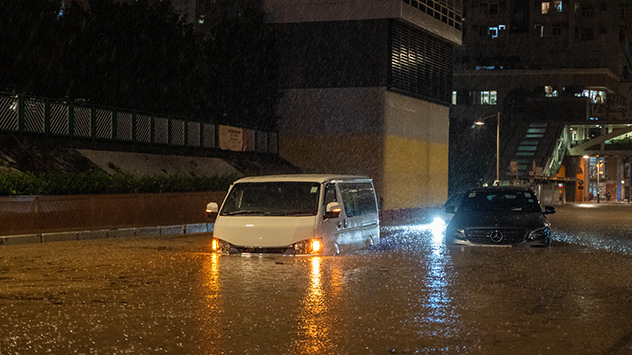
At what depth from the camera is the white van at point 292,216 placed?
1464 centimetres

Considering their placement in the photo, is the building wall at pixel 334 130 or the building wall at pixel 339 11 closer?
the building wall at pixel 339 11

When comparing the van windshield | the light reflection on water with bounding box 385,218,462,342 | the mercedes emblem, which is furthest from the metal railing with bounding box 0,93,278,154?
the mercedes emblem

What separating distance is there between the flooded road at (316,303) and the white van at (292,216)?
33 cm

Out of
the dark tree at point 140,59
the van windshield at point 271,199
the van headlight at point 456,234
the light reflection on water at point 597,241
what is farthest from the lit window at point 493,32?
the van windshield at point 271,199

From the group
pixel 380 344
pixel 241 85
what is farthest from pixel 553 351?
pixel 241 85

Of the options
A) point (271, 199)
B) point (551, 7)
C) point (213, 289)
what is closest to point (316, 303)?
point (213, 289)

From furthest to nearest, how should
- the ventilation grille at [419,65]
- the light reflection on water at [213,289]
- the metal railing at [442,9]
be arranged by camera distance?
the metal railing at [442,9] < the ventilation grille at [419,65] < the light reflection on water at [213,289]

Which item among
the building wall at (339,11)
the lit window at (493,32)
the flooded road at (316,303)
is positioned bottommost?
the flooded road at (316,303)

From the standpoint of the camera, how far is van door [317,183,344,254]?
1502cm

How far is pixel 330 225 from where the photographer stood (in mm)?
15336

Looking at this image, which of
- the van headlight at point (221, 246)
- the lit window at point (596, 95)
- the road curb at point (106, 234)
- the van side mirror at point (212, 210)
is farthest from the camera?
the lit window at point (596, 95)

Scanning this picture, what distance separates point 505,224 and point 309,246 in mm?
5438

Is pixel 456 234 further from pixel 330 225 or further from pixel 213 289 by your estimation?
pixel 213 289

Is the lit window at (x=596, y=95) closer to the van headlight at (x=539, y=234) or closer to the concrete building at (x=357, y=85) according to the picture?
the concrete building at (x=357, y=85)
